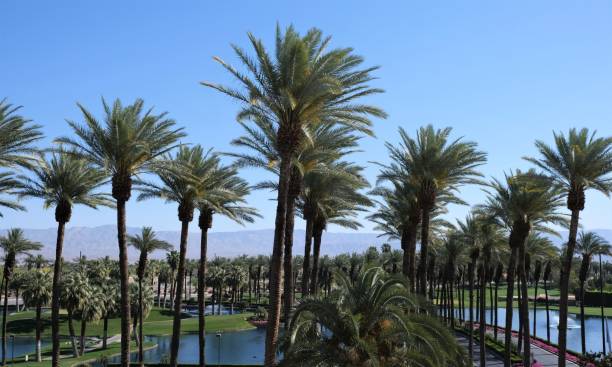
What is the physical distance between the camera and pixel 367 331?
17984 millimetres

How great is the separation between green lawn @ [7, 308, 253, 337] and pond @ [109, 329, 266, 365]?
2315 millimetres

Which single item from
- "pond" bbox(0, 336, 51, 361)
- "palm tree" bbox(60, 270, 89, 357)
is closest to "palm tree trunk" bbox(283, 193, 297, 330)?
"palm tree" bbox(60, 270, 89, 357)

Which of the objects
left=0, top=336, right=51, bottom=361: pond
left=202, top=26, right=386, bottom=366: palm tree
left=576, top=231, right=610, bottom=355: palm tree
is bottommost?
left=0, top=336, right=51, bottom=361: pond

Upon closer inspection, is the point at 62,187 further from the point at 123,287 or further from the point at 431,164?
the point at 431,164

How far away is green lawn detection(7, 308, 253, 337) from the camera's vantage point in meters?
73.2

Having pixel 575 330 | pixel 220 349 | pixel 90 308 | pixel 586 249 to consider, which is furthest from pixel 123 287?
pixel 575 330

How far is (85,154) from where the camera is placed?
24734 millimetres

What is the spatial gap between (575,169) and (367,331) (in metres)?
16.1

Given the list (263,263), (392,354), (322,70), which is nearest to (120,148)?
(322,70)

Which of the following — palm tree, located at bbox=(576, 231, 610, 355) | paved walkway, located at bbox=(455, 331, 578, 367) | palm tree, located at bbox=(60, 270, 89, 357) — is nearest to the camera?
paved walkway, located at bbox=(455, 331, 578, 367)

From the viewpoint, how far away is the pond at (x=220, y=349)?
177ft

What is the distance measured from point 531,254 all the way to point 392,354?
3527cm

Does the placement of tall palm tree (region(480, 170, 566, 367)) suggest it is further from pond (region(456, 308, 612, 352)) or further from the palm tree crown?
pond (region(456, 308, 612, 352))

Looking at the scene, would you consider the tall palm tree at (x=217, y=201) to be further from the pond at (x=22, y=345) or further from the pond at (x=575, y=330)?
the pond at (x=575, y=330)
